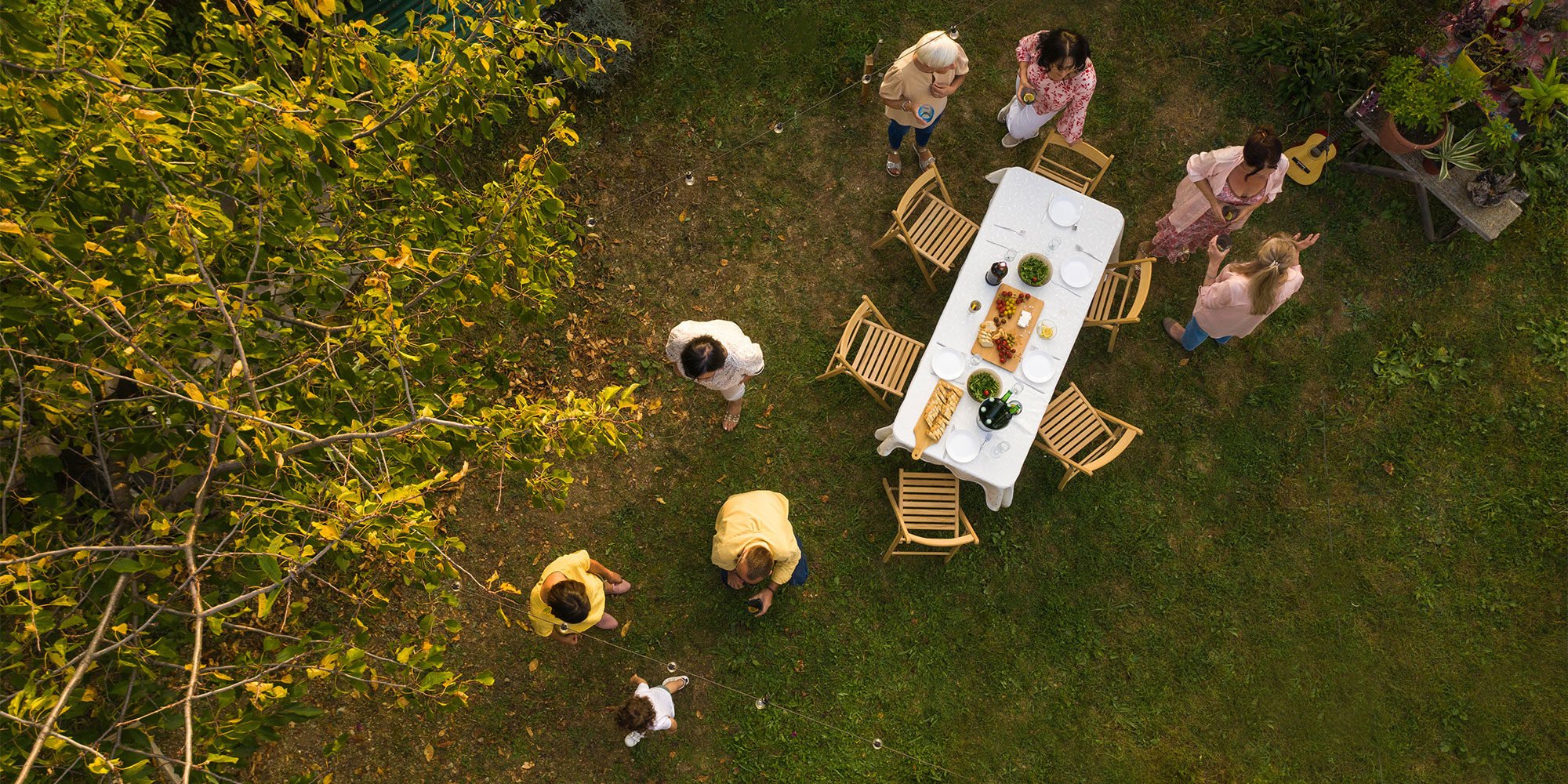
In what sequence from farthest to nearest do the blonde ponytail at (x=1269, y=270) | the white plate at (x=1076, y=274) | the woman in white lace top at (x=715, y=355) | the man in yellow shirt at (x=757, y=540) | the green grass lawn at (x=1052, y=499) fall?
the green grass lawn at (x=1052, y=499)
the white plate at (x=1076, y=274)
the blonde ponytail at (x=1269, y=270)
the man in yellow shirt at (x=757, y=540)
the woman in white lace top at (x=715, y=355)

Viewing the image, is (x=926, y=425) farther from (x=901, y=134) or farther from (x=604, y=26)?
(x=604, y=26)

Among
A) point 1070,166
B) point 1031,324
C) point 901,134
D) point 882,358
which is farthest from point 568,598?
point 1070,166

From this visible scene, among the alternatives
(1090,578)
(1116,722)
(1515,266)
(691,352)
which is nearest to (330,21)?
(691,352)

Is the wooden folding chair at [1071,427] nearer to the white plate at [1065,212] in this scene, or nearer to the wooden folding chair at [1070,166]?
the white plate at [1065,212]

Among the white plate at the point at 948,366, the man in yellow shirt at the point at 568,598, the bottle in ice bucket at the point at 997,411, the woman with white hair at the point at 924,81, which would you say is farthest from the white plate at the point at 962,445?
the man in yellow shirt at the point at 568,598

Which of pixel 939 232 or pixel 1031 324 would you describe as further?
pixel 939 232
